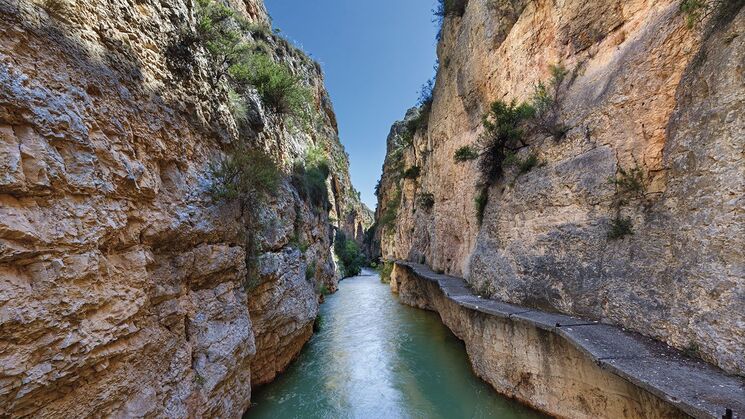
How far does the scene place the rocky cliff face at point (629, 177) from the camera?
359 cm

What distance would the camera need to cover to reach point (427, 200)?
17219 mm

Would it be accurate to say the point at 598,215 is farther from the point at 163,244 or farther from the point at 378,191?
the point at 378,191

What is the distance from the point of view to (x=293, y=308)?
836 centimetres

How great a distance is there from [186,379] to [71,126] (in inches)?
139

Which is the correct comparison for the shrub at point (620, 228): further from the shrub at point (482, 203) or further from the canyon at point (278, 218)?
the shrub at point (482, 203)

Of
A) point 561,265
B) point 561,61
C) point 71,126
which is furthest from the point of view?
point 561,61

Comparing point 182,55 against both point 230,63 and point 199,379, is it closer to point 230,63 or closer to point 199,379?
point 230,63

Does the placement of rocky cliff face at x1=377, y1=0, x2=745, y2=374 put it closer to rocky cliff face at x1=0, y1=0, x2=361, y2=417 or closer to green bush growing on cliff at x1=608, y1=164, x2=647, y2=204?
green bush growing on cliff at x1=608, y1=164, x2=647, y2=204

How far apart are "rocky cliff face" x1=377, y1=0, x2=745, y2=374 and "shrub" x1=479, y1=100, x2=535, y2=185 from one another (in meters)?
0.29

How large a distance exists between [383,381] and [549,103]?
8.19 metres

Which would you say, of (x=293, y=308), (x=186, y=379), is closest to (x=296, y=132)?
(x=293, y=308)

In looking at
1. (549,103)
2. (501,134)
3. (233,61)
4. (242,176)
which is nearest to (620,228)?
(549,103)

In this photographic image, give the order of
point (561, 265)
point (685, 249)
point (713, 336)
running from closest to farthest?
point (713, 336) < point (685, 249) < point (561, 265)

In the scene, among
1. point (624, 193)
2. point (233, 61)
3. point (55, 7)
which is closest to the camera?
point (55, 7)
